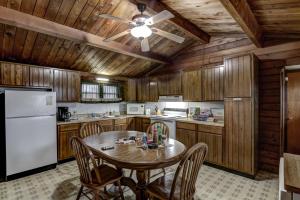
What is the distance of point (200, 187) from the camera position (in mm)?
2842

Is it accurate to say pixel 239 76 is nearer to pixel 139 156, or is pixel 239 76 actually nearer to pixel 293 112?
pixel 293 112

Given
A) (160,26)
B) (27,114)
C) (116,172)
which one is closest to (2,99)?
(27,114)

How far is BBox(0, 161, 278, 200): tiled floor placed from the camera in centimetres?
258

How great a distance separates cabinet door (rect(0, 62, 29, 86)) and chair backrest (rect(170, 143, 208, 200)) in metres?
3.48

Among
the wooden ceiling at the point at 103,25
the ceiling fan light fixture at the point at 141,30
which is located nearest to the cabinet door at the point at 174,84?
the wooden ceiling at the point at 103,25

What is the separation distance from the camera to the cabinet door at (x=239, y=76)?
10.2ft

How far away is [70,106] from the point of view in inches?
181

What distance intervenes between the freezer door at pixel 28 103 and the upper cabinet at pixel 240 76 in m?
3.48

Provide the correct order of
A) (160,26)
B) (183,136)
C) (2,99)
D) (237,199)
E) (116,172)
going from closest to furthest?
(116,172) → (237,199) → (2,99) → (160,26) → (183,136)

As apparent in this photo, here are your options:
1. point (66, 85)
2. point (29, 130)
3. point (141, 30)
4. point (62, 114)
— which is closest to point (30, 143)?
point (29, 130)

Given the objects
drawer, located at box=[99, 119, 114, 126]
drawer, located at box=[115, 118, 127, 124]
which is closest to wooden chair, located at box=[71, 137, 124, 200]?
drawer, located at box=[99, 119, 114, 126]

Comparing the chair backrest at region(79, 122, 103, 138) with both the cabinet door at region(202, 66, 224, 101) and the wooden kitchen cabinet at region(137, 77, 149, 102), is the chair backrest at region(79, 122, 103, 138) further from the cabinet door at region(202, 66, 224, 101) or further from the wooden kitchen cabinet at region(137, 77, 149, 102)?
the cabinet door at region(202, 66, 224, 101)

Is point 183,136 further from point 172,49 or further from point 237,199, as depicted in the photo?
point 172,49

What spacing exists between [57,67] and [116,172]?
9.94ft
